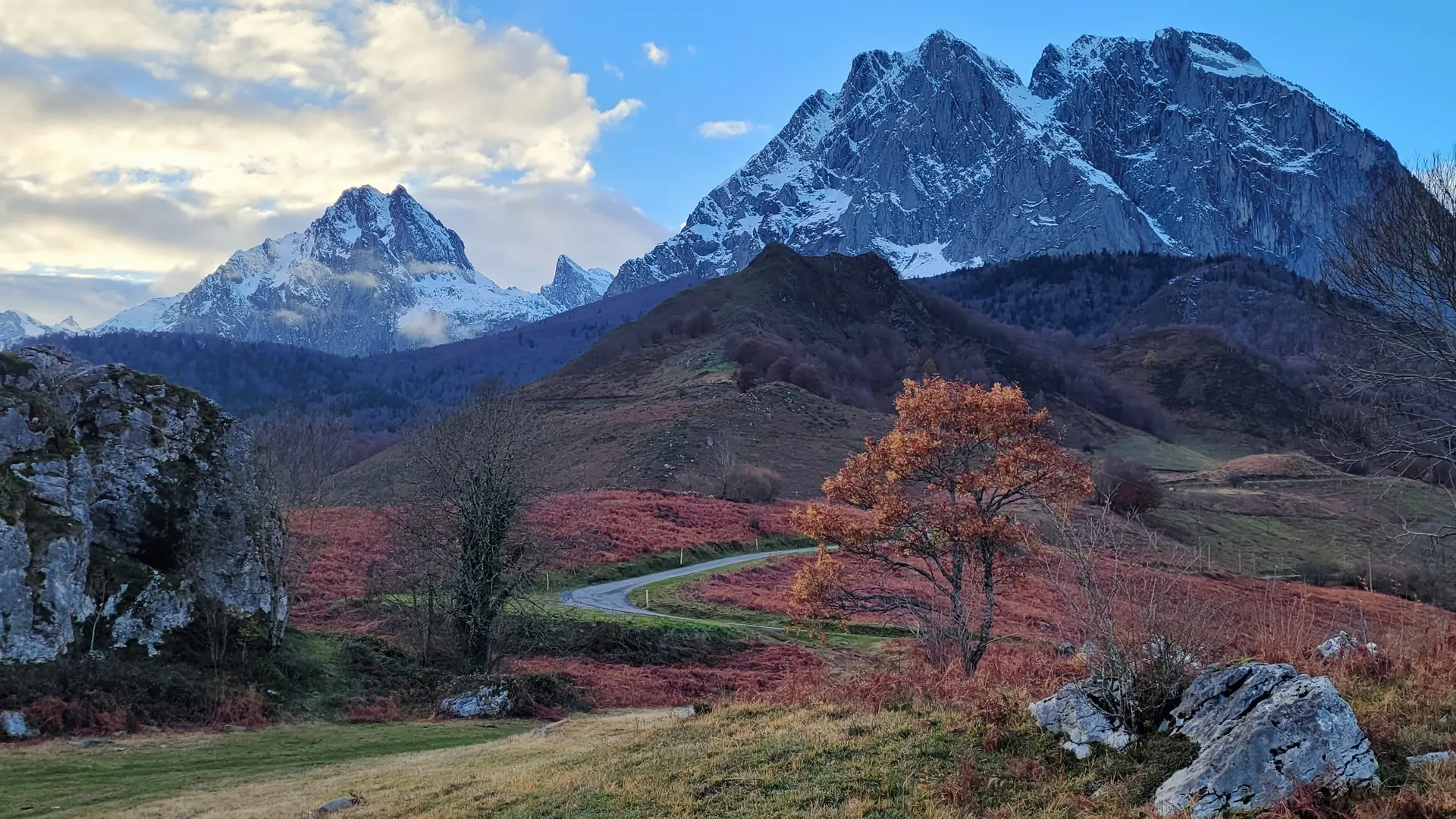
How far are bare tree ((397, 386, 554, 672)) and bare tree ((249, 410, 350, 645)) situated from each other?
4.38 metres

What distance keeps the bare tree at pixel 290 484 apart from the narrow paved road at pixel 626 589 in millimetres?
12543

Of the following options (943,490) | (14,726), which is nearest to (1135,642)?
(943,490)

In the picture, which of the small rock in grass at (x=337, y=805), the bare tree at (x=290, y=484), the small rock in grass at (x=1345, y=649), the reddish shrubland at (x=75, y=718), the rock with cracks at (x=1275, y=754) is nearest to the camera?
the rock with cracks at (x=1275, y=754)

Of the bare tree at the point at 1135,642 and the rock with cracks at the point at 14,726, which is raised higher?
the bare tree at the point at 1135,642

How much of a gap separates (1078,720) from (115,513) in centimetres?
2606

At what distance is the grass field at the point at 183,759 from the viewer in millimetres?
14625

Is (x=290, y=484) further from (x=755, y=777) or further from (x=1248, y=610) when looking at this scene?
(x=1248, y=610)

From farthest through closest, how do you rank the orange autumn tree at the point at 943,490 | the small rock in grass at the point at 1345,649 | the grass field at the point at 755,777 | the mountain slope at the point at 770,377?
1. the mountain slope at the point at 770,377
2. the orange autumn tree at the point at 943,490
3. the small rock in grass at the point at 1345,649
4. the grass field at the point at 755,777

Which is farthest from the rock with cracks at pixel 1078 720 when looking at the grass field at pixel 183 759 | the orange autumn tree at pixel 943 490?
the grass field at pixel 183 759

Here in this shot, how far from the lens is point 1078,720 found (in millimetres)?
10148

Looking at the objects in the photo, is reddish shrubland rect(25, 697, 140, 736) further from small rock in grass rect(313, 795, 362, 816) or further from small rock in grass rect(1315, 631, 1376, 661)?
small rock in grass rect(1315, 631, 1376, 661)

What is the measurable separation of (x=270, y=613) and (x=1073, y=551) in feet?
79.7

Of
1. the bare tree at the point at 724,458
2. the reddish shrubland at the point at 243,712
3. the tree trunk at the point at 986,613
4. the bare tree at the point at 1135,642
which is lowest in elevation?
the reddish shrubland at the point at 243,712

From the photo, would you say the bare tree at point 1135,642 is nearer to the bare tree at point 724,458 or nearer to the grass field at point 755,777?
the grass field at point 755,777
